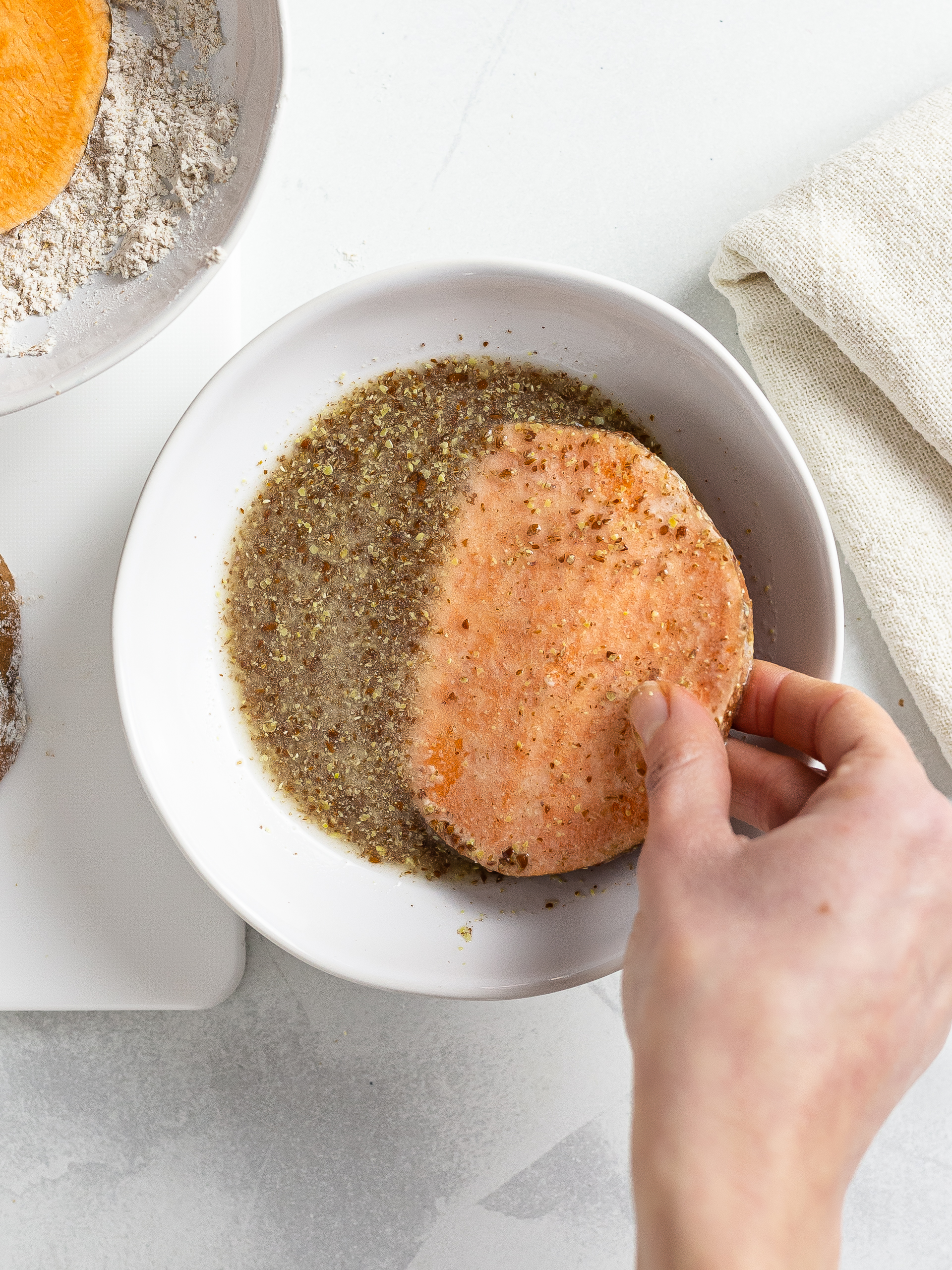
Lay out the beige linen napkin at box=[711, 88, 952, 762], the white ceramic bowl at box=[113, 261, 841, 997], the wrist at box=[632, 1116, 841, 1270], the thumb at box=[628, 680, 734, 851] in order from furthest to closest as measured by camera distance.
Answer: the beige linen napkin at box=[711, 88, 952, 762]
the white ceramic bowl at box=[113, 261, 841, 997]
the thumb at box=[628, 680, 734, 851]
the wrist at box=[632, 1116, 841, 1270]

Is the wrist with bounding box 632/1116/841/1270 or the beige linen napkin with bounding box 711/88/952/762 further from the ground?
the beige linen napkin with bounding box 711/88/952/762

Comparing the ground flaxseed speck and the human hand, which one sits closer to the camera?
the human hand

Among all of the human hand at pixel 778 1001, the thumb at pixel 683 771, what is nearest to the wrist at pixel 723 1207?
the human hand at pixel 778 1001

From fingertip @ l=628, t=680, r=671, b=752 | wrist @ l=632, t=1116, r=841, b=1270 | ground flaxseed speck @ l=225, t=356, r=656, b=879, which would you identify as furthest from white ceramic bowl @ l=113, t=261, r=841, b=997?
wrist @ l=632, t=1116, r=841, b=1270

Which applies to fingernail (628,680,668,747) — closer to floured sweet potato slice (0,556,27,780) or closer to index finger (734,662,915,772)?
index finger (734,662,915,772)

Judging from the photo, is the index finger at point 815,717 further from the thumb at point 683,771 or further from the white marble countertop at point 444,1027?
the white marble countertop at point 444,1027

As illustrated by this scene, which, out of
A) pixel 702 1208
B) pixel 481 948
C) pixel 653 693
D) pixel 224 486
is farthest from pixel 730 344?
pixel 702 1208

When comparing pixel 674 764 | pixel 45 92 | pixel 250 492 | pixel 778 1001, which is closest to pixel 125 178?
pixel 45 92
